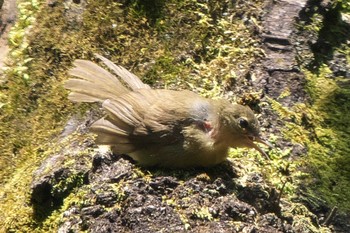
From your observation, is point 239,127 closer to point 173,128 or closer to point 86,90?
point 173,128

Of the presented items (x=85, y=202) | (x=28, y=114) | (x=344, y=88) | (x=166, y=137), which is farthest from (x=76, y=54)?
(x=344, y=88)

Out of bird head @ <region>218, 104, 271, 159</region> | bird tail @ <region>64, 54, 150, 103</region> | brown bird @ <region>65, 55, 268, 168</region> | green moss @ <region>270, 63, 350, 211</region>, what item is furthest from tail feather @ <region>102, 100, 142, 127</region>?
green moss @ <region>270, 63, 350, 211</region>

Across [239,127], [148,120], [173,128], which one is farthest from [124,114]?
[239,127]

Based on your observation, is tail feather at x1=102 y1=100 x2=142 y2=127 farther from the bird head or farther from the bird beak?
the bird beak

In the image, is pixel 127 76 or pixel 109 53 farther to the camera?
pixel 109 53

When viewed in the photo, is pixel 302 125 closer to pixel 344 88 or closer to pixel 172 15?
pixel 344 88

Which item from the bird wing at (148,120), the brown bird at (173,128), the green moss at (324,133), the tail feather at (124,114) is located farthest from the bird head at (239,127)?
the tail feather at (124,114)

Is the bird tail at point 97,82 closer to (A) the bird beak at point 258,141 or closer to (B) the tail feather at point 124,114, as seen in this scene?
(B) the tail feather at point 124,114

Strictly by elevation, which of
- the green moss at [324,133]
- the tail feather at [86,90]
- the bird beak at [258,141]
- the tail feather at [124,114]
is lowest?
the green moss at [324,133]
